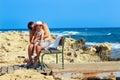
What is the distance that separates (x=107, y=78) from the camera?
1121 centimetres

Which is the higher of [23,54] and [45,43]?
[45,43]

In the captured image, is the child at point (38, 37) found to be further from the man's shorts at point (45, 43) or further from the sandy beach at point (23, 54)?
the sandy beach at point (23, 54)

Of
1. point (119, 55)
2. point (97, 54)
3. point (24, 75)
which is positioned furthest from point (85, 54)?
point (24, 75)

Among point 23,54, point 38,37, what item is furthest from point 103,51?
point 38,37

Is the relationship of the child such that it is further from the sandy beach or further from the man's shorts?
the sandy beach

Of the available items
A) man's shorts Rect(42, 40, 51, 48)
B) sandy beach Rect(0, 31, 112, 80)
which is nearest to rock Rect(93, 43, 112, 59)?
sandy beach Rect(0, 31, 112, 80)

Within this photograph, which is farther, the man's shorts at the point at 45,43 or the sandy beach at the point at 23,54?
the man's shorts at the point at 45,43

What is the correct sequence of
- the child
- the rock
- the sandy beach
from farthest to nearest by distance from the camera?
the rock
the child
the sandy beach

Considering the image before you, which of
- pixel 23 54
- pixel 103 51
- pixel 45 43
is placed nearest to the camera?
pixel 45 43

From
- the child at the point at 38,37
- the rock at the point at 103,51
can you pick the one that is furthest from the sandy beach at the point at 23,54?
the child at the point at 38,37

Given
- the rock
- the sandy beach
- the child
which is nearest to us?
the sandy beach

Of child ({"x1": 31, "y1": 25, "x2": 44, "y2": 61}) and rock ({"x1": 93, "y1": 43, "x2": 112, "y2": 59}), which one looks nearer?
child ({"x1": 31, "y1": 25, "x2": 44, "y2": 61})

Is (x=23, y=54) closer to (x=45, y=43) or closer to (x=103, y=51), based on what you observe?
(x=103, y=51)

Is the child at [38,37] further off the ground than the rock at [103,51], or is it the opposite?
the child at [38,37]
